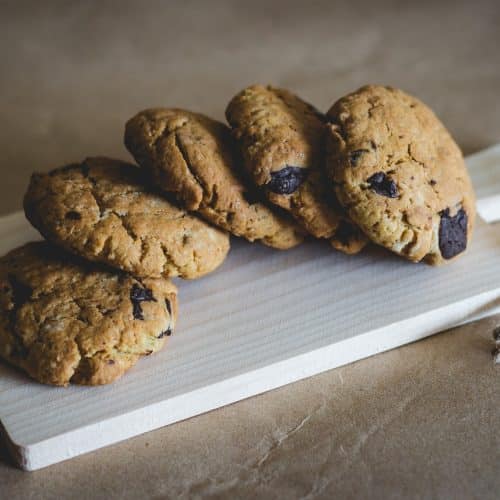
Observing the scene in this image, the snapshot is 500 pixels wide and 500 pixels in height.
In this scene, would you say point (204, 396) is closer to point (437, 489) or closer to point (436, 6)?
point (437, 489)

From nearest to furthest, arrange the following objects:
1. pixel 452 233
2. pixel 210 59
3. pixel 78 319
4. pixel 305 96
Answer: pixel 78 319, pixel 452 233, pixel 305 96, pixel 210 59

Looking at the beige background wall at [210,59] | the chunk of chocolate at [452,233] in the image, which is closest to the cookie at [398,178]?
the chunk of chocolate at [452,233]

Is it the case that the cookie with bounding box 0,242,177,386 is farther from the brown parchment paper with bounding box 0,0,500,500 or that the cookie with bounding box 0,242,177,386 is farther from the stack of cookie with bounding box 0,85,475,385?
the brown parchment paper with bounding box 0,0,500,500

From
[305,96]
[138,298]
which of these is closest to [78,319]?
[138,298]

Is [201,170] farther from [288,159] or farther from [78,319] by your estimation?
[78,319]

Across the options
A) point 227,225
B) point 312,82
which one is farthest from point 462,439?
point 312,82

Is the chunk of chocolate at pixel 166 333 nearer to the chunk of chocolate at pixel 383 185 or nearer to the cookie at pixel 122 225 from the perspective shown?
the cookie at pixel 122 225

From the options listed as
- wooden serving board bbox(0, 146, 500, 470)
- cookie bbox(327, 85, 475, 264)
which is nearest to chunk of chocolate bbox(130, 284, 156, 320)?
wooden serving board bbox(0, 146, 500, 470)
